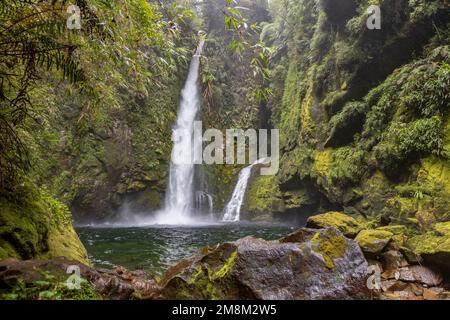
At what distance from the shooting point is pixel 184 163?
753 inches

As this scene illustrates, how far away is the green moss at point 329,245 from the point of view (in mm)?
3256

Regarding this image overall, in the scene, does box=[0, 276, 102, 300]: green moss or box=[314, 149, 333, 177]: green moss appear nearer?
box=[0, 276, 102, 300]: green moss

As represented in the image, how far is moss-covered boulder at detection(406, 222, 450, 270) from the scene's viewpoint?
4.30 metres

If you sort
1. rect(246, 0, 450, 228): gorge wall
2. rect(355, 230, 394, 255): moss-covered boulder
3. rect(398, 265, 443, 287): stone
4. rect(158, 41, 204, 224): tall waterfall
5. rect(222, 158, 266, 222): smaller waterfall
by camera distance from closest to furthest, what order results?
rect(398, 265, 443, 287): stone → rect(355, 230, 394, 255): moss-covered boulder → rect(246, 0, 450, 228): gorge wall → rect(158, 41, 204, 224): tall waterfall → rect(222, 158, 266, 222): smaller waterfall

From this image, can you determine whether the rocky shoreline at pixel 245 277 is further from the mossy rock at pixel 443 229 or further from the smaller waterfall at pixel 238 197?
the smaller waterfall at pixel 238 197

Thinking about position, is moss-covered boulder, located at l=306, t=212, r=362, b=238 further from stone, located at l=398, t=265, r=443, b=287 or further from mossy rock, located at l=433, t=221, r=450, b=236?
stone, located at l=398, t=265, r=443, b=287

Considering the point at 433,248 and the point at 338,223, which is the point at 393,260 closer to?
the point at 433,248

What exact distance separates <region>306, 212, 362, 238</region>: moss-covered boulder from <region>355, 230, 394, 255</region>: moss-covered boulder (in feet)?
2.05

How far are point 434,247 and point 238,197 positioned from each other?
14.5 m

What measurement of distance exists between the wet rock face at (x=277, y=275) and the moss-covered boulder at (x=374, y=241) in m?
1.64

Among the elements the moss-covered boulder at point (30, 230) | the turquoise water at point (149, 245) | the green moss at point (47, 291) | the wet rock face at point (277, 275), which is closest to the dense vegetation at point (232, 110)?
the moss-covered boulder at point (30, 230)

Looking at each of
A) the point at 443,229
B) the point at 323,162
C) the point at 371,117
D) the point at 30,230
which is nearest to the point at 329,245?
the point at 443,229

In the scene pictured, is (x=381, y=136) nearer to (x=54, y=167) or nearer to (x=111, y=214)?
(x=111, y=214)

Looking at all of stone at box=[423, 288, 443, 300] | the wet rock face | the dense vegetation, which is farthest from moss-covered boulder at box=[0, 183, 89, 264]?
stone at box=[423, 288, 443, 300]
